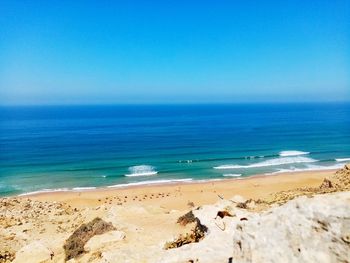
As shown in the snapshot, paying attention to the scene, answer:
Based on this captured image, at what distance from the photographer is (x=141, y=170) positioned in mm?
49969

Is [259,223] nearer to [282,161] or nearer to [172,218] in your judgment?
[172,218]

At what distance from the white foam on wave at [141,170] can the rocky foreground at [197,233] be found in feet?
71.5

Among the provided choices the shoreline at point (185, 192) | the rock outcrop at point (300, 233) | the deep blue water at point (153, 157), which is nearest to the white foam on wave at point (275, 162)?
the deep blue water at point (153, 157)

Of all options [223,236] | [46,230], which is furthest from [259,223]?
[46,230]

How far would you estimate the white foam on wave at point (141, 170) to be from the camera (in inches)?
1891

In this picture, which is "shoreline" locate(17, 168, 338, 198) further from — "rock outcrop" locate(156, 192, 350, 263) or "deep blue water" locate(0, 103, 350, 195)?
"rock outcrop" locate(156, 192, 350, 263)

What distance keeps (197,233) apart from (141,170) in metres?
38.4

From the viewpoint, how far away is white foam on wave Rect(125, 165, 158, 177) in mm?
48025

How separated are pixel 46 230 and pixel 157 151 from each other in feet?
145

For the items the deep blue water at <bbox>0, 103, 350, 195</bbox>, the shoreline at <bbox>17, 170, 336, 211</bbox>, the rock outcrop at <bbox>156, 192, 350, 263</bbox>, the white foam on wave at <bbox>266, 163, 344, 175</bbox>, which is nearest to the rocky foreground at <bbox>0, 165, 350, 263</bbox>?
the rock outcrop at <bbox>156, 192, 350, 263</bbox>

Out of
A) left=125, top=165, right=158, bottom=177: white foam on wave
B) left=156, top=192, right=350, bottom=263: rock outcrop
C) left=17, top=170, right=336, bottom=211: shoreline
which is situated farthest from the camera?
left=125, top=165, right=158, bottom=177: white foam on wave

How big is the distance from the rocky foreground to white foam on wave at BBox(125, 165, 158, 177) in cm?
2180

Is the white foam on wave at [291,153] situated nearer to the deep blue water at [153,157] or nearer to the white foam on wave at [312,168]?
the deep blue water at [153,157]

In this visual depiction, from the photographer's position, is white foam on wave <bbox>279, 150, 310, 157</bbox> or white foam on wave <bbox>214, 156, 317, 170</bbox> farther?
white foam on wave <bbox>279, 150, 310, 157</bbox>
